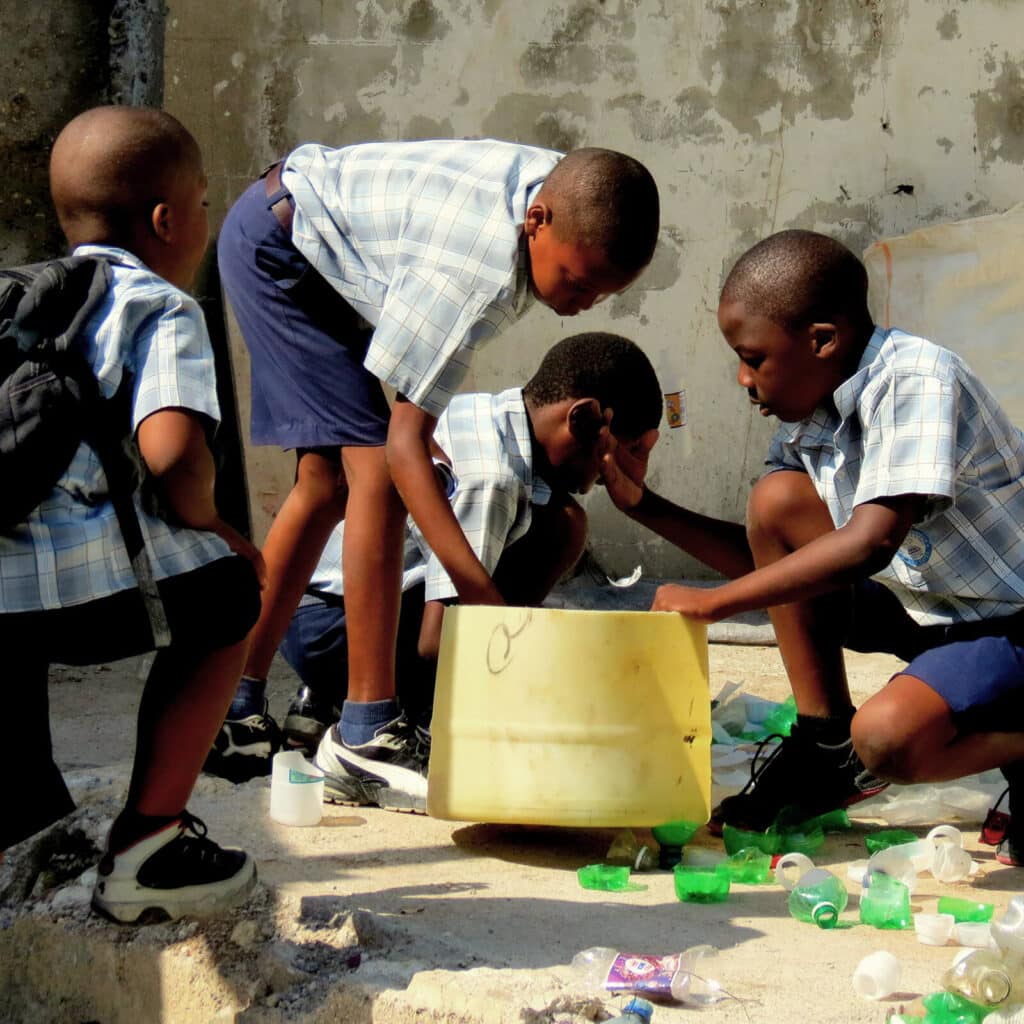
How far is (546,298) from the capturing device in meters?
2.66

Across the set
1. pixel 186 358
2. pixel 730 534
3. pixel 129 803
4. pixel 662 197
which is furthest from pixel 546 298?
pixel 662 197

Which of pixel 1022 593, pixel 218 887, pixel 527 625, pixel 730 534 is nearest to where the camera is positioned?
pixel 218 887

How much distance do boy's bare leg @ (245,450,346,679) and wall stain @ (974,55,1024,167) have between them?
3.28 meters

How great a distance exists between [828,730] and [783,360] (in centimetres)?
71

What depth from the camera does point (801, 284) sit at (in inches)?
99.3

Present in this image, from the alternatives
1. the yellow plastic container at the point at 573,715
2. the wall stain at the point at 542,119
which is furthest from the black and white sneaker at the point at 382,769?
the wall stain at the point at 542,119

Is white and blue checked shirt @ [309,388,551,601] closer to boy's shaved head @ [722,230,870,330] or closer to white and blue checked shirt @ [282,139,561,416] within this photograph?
white and blue checked shirt @ [282,139,561,416]

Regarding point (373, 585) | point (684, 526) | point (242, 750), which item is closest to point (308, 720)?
point (242, 750)

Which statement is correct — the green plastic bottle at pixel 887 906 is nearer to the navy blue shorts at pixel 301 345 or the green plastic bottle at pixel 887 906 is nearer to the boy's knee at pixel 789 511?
the boy's knee at pixel 789 511

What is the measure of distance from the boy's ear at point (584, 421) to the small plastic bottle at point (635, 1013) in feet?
5.13

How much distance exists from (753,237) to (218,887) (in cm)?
380

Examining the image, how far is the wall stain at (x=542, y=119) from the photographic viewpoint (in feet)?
17.1

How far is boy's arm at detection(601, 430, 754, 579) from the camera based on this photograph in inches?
115

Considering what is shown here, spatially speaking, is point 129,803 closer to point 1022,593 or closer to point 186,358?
point 186,358
